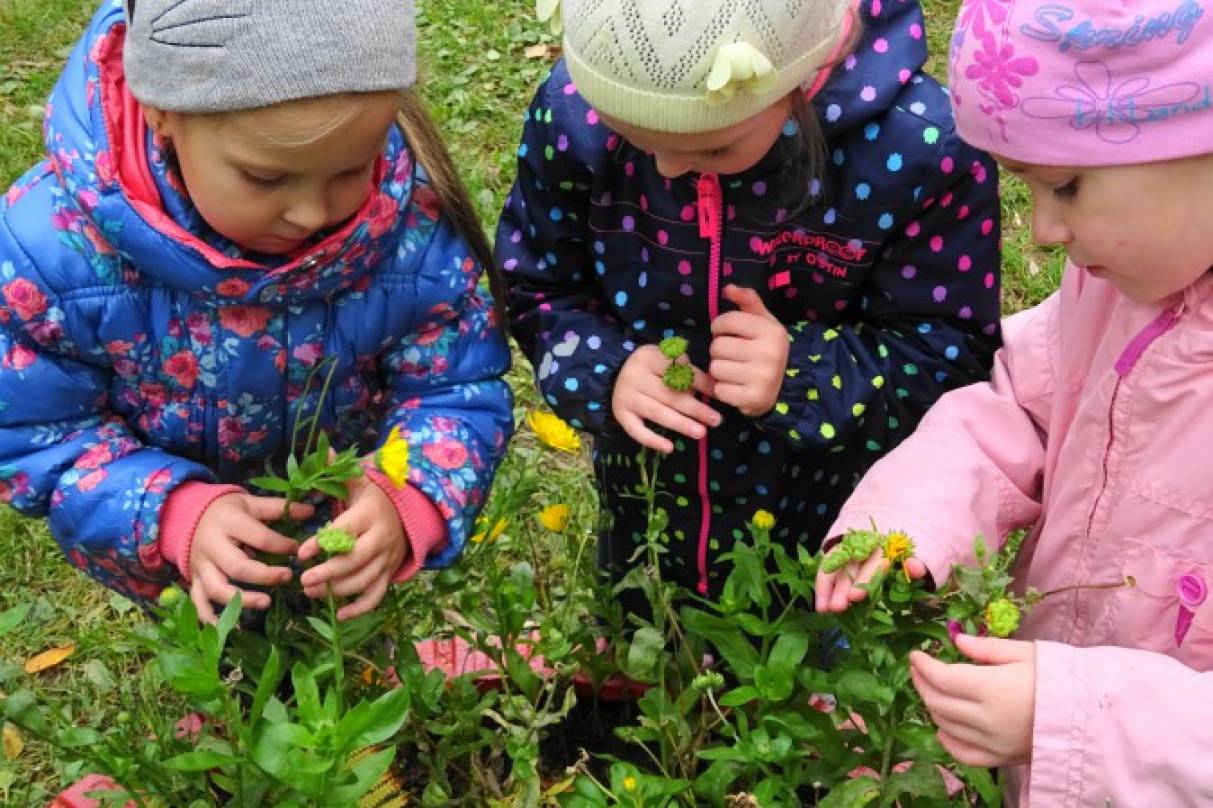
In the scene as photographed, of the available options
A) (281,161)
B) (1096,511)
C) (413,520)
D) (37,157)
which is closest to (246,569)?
(413,520)

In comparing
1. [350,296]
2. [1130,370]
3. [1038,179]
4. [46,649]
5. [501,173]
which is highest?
[1038,179]

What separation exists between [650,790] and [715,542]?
21.6 inches

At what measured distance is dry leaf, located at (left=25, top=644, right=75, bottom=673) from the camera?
2.42m

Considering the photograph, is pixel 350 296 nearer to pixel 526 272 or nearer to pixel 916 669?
pixel 526 272

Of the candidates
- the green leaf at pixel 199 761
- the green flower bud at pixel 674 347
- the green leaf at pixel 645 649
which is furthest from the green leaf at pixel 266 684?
the green flower bud at pixel 674 347

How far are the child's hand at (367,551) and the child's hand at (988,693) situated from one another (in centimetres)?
61

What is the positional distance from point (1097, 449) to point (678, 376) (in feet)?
1.48

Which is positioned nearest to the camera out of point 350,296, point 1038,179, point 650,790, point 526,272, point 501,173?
point 1038,179

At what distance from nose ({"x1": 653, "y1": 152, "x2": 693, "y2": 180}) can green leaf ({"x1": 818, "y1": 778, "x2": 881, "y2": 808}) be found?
2.13 ft

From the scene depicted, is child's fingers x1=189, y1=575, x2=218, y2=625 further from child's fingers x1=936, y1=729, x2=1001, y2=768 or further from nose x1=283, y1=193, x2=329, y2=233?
child's fingers x1=936, y1=729, x2=1001, y2=768

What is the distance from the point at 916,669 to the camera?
1273 mm

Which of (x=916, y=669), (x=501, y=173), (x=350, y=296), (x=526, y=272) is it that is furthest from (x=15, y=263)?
(x=501, y=173)

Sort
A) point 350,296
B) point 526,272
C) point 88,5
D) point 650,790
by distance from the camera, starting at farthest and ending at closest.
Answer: point 88,5, point 526,272, point 350,296, point 650,790

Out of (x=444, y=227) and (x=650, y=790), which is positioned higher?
(x=444, y=227)
